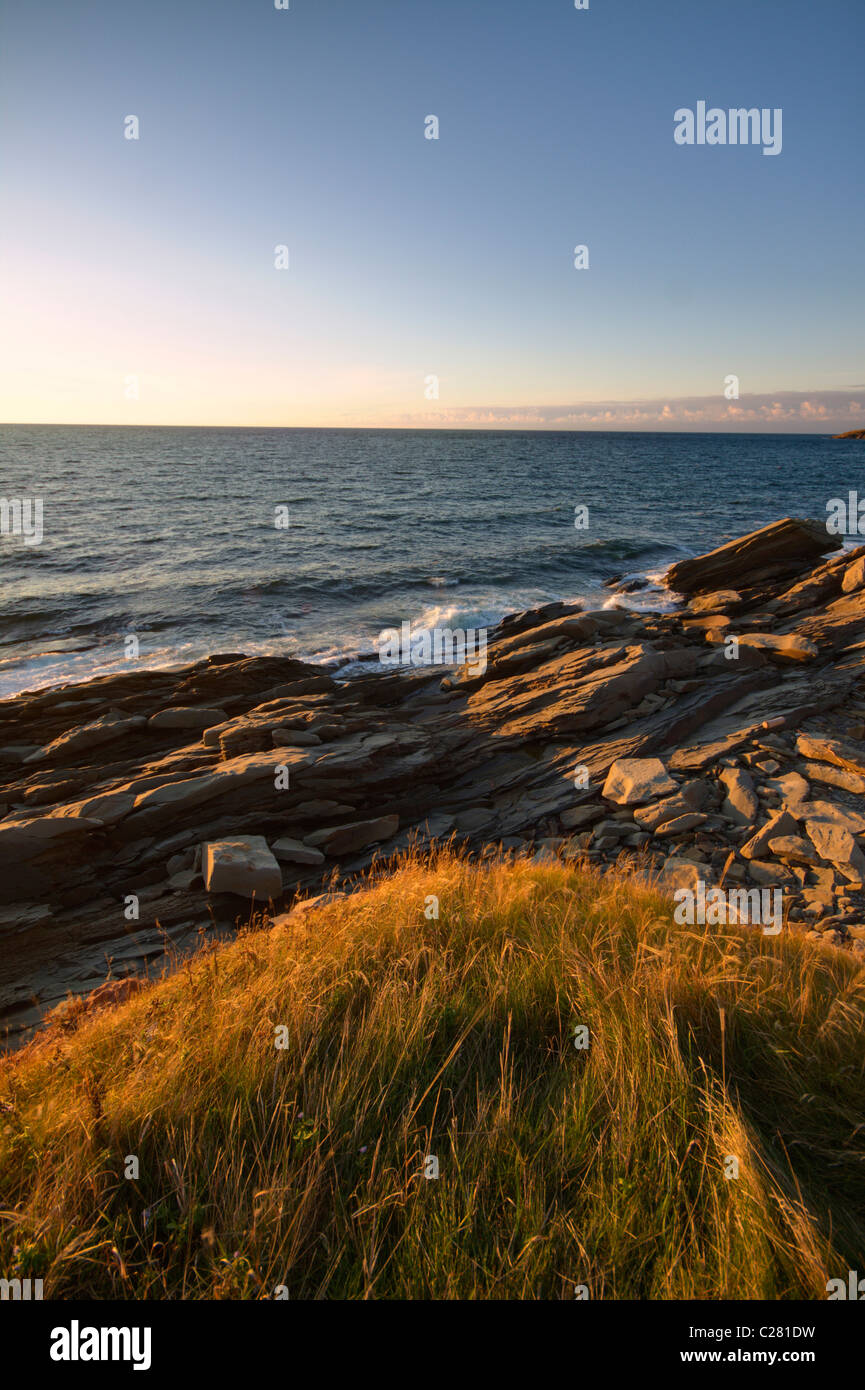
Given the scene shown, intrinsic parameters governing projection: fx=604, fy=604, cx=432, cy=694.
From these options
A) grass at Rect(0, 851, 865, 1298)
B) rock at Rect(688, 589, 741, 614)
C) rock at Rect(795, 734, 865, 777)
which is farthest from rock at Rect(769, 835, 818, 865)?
rock at Rect(688, 589, 741, 614)

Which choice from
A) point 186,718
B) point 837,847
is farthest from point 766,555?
point 186,718

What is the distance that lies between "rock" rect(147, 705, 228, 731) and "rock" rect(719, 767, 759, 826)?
8733mm

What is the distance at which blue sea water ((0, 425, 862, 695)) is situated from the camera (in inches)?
750

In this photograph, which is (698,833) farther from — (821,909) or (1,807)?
(1,807)

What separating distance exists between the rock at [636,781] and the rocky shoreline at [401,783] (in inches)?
1.3

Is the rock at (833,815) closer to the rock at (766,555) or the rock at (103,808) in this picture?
the rock at (103,808)

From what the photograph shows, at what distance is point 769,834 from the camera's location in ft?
22.1

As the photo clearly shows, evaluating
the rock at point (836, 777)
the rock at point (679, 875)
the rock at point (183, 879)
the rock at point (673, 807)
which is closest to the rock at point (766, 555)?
the rock at point (836, 777)

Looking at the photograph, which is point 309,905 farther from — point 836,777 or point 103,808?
point 836,777

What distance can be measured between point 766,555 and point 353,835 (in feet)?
60.8

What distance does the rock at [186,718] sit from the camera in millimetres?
11258

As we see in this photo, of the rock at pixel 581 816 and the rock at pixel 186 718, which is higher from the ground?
the rock at pixel 186 718

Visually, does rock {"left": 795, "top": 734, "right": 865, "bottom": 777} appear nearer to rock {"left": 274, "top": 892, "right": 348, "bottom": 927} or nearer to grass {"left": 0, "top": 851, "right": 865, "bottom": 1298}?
grass {"left": 0, "top": 851, "right": 865, "bottom": 1298}
